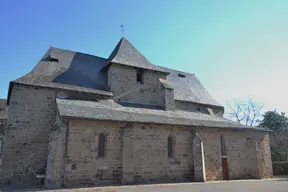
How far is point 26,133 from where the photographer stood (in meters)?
13.7

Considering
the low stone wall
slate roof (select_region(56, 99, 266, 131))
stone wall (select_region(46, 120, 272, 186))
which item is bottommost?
the low stone wall

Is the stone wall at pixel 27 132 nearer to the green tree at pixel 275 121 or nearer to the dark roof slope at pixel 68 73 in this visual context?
the dark roof slope at pixel 68 73

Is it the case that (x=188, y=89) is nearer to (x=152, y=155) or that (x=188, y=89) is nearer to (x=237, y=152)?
(x=237, y=152)

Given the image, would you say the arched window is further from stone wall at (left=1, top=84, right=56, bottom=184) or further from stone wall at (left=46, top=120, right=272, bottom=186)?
stone wall at (left=1, top=84, right=56, bottom=184)

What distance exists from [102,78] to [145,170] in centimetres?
846

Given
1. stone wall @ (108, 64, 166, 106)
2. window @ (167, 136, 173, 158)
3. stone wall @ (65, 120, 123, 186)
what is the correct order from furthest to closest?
stone wall @ (108, 64, 166, 106)
window @ (167, 136, 173, 158)
stone wall @ (65, 120, 123, 186)

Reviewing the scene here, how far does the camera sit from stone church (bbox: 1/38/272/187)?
41.1 feet

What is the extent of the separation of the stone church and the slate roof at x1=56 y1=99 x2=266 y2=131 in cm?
6

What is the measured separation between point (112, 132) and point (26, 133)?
5246mm

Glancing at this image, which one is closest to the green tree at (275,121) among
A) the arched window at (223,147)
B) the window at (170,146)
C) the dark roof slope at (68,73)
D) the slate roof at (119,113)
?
the slate roof at (119,113)

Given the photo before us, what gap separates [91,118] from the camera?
1266 cm

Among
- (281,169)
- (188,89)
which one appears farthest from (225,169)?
(281,169)

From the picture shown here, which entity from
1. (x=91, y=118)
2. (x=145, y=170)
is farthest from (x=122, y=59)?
(x=145, y=170)

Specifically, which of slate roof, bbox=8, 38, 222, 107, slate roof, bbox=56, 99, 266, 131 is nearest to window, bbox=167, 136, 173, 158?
slate roof, bbox=56, 99, 266, 131
